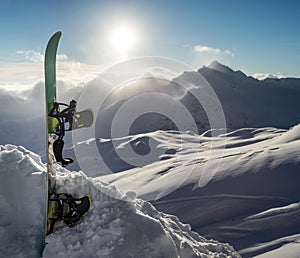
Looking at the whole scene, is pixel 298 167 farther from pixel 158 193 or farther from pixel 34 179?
pixel 34 179

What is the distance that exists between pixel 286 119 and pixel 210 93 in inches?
1015

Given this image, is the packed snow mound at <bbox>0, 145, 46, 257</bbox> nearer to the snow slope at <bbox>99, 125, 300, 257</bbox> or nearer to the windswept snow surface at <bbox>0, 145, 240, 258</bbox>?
the windswept snow surface at <bbox>0, 145, 240, 258</bbox>

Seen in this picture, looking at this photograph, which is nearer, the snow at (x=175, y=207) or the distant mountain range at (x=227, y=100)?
the snow at (x=175, y=207)

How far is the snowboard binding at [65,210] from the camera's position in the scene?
6.36 meters

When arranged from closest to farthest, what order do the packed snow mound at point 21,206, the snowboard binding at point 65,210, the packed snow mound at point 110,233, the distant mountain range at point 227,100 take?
the packed snow mound at point 110,233 < the packed snow mound at point 21,206 < the snowboard binding at point 65,210 < the distant mountain range at point 227,100

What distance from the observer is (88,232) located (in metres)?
6.21

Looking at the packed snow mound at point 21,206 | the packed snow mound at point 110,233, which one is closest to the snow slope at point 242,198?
the packed snow mound at point 110,233

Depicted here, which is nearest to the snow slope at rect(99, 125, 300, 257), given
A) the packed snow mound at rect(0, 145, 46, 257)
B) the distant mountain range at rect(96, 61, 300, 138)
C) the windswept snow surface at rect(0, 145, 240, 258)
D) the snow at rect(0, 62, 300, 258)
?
the snow at rect(0, 62, 300, 258)

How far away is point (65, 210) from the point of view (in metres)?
6.43

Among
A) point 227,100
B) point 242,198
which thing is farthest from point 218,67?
point 242,198

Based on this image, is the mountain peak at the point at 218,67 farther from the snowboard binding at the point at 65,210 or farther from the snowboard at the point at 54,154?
the snowboard binding at the point at 65,210

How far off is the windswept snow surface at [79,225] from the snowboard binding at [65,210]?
145 millimetres

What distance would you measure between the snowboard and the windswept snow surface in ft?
0.75

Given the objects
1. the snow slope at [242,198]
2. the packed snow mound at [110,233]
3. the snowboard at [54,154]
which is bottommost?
the snow slope at [242,198]
